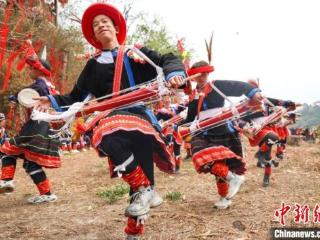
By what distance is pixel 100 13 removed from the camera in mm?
3672

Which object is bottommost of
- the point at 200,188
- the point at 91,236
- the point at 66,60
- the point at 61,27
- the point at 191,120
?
the point at 91,236

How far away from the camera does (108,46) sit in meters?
3.62

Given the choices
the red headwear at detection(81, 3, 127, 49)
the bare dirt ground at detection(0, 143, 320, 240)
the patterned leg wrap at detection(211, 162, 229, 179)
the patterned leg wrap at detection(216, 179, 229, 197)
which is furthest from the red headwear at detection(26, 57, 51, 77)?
the patterned leg wrap at detection(216, 179, 229, 197)

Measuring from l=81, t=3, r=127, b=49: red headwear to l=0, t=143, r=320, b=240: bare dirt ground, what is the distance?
1893 mm

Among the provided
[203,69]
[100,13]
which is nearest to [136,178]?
[100,13]

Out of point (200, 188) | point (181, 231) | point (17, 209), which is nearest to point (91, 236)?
point (181, 231)

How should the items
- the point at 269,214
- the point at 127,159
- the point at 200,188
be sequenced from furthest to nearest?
the point at 200,188, the point at 269,214, the point at 127,159

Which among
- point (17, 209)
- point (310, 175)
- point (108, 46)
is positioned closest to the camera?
point (108, 46)

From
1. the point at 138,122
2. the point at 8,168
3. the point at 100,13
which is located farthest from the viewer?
the point at 8,168

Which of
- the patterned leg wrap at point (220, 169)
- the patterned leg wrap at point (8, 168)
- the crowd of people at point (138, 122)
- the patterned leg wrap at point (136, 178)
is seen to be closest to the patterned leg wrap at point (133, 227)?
the crowd of people at point (138, 122)

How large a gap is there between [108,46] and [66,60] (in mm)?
18745

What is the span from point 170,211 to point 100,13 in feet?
7.86

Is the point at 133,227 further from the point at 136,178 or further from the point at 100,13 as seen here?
the point at 100,13

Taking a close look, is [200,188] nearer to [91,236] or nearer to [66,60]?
[91,236]
